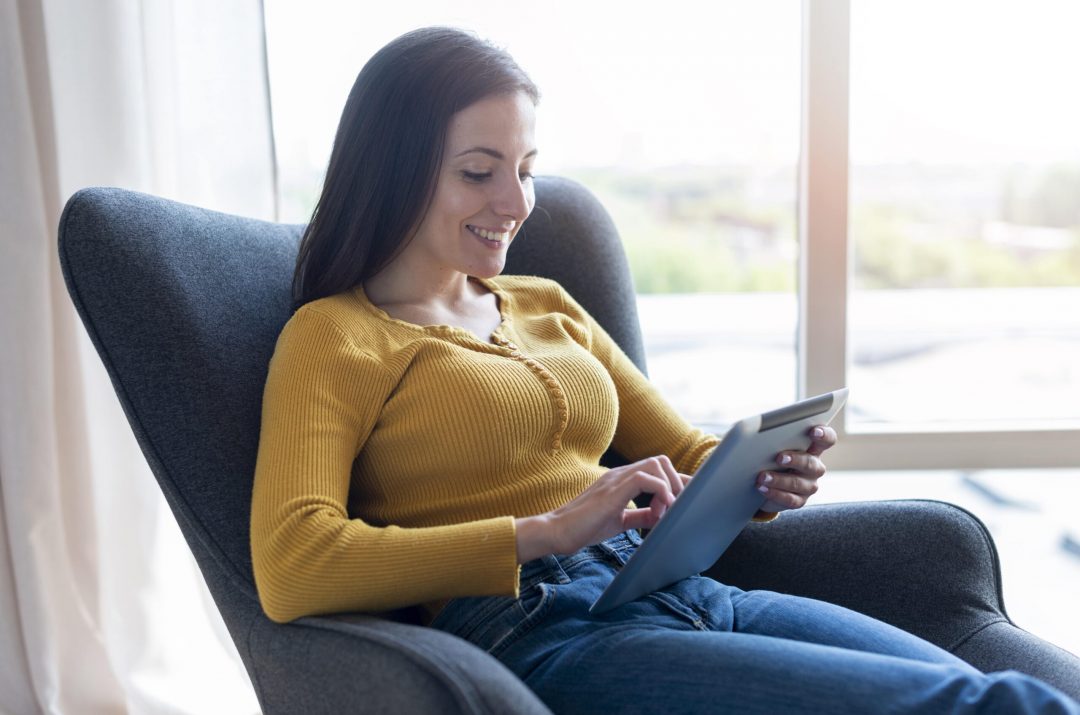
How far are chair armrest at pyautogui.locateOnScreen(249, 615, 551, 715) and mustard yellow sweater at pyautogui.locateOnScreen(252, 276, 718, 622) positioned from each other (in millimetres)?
40

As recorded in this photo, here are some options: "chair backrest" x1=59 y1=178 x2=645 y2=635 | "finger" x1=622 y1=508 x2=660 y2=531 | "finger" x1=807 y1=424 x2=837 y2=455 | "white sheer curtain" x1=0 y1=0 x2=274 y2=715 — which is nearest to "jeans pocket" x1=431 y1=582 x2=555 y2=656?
"finger" x1=622 y1=508 x2=660 y2=531

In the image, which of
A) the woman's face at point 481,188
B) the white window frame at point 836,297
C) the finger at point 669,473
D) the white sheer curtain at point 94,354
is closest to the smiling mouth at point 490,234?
the woman's face at point 481,188

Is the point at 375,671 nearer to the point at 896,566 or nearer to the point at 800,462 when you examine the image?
the point at 800,462

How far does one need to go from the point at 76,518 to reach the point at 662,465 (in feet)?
3.86

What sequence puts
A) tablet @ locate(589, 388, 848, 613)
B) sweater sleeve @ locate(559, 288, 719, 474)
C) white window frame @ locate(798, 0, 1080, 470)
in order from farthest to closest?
white window frame @ locate(798, 0, 1080, 470) → sweater sleeve @ locate(559, 288, 719, 474) → tablet @ locate(589, 388, 848, 613)

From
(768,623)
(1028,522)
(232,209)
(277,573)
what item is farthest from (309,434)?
(1028,522)

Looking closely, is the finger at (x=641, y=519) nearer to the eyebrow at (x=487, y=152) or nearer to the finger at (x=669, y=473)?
the finger at (x=669, y=473)

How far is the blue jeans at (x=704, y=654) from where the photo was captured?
93 cm

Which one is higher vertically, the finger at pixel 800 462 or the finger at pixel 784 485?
the finger at pixel 800 462

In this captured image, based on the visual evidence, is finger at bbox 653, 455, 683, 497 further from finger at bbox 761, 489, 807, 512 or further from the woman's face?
the woman's face

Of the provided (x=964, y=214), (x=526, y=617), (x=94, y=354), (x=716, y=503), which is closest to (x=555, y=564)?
(x=526, y=617)

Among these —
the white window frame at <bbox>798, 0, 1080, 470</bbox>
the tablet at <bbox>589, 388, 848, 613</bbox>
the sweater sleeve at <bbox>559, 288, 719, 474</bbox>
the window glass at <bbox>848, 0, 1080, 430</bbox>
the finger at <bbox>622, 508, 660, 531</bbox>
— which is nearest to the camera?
the tablet at <bbox>589, 388, 848, 613</bbox>

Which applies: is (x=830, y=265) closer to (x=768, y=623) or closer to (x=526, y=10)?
(x=526, y=10)

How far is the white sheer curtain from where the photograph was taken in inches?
65.2
